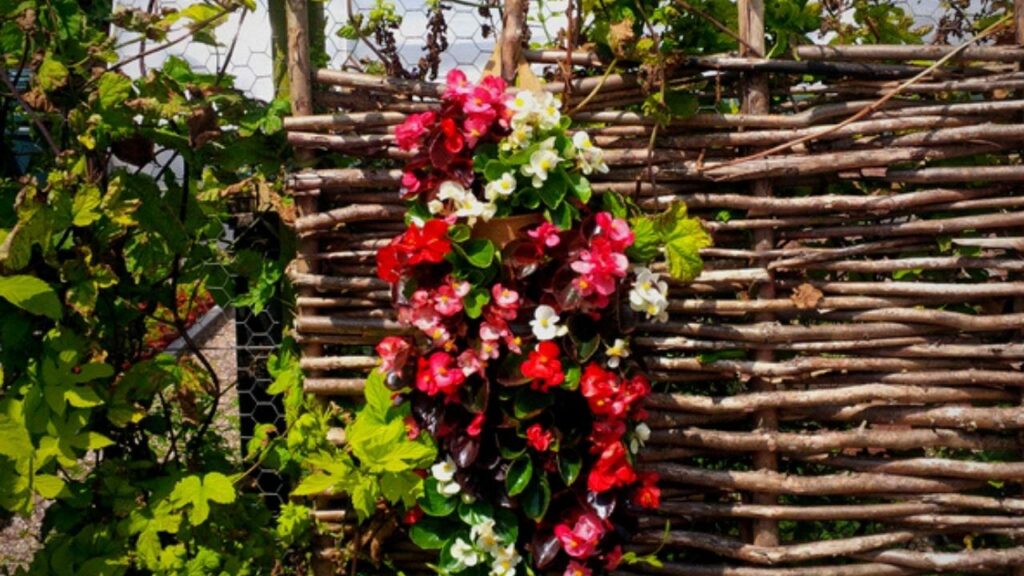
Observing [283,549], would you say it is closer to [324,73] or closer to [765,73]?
[324,73]

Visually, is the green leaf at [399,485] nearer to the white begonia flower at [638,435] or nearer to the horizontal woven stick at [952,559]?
the white begonia flower at [638,435]

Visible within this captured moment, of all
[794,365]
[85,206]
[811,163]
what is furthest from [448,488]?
[811,163]

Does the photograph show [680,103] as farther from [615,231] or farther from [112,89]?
[112,89]

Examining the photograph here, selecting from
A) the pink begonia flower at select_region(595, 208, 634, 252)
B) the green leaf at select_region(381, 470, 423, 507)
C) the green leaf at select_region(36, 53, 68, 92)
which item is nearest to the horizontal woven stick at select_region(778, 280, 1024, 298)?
the pink begonia flower at select_region(595, 208, 634, 252)

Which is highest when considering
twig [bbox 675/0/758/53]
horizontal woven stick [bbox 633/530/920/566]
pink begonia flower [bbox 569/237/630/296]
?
twig [bbox 675/0/758/53]

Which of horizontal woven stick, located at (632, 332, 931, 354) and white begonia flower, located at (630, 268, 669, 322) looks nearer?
white begonia flower, located at (630, 268, 669, 322)

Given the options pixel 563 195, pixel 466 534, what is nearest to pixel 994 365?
pixel 563 195

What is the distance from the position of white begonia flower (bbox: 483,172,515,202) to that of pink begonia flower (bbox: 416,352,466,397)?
1.07 feet

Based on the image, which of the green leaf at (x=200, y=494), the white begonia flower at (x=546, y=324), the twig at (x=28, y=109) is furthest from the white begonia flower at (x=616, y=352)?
the twig at (x=28, y=109)

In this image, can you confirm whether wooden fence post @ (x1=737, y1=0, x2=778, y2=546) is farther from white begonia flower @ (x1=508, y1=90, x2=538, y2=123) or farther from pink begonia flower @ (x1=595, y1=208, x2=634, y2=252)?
white begonia flower @ (x1=508, y1=90, x2=538, y2=123)

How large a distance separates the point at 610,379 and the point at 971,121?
1021 millimetres

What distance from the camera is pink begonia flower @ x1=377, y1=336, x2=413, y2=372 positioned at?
2051 millimetres

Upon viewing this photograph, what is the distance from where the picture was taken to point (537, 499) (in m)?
2.05

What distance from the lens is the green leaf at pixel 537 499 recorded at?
2.04m
